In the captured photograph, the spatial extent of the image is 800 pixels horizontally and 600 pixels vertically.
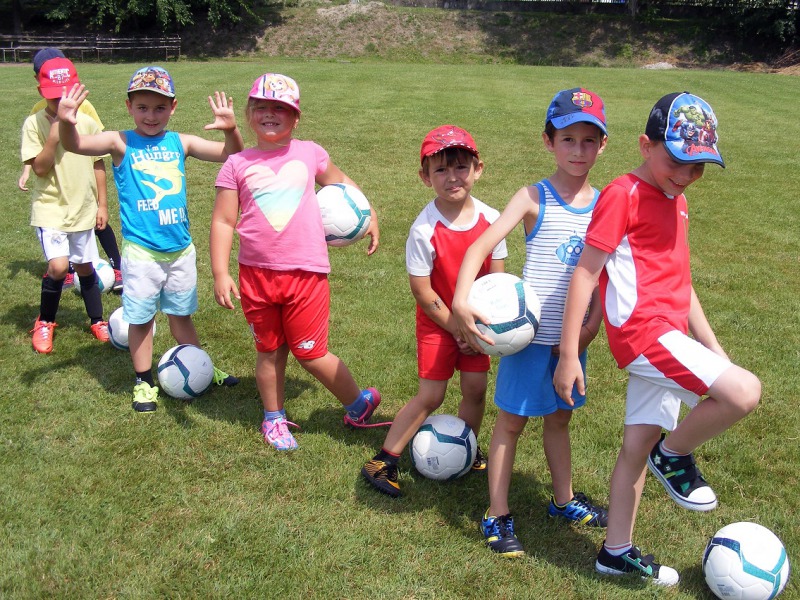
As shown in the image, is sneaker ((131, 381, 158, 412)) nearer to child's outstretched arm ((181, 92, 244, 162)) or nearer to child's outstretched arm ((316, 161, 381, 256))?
child's outstretched arm ((181, 92, 244, 162))

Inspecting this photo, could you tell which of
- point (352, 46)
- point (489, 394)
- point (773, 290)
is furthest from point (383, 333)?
point (352, 46)

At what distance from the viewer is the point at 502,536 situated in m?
3.55

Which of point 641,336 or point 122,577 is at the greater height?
point 641,336

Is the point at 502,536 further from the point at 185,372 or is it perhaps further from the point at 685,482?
the point at 185,372

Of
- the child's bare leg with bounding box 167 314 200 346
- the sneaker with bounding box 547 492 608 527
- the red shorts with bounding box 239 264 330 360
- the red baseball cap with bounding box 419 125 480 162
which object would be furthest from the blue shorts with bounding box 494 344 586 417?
the child's bare leg with bounding box 167 314 200 346

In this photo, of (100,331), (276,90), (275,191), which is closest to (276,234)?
(275,191)

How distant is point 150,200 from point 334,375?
170 cm

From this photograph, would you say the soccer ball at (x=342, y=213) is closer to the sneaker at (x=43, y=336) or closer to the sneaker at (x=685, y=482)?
the sneaker at (x=685, y=482)

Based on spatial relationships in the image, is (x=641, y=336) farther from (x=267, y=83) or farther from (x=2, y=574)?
(x=2, y=574)

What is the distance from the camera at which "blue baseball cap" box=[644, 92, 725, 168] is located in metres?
2.80

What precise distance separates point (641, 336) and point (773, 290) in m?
4.91

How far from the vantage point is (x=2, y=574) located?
10.8 feet

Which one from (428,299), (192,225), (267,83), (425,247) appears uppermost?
(267,83)

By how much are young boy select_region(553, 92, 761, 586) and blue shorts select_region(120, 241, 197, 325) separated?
2.90m
